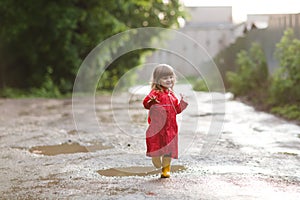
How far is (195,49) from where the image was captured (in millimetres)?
23297

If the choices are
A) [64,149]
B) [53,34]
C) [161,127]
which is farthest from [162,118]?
[53,34]

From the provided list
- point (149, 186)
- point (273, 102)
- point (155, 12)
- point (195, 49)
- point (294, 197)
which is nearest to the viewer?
point (294, 197)

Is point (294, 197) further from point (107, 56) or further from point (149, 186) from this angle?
point (107, 56)

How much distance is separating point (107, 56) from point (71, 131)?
1039 centimetres

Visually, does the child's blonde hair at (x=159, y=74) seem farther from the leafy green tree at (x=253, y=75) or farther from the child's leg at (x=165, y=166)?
the leafy green tree at (x=253, y=75)

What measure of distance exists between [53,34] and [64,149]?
11.2 m

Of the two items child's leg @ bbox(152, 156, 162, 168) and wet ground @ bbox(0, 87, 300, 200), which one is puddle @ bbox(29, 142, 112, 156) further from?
child's leg @ bbox(152, 156, 162, 168)

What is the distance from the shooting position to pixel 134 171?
196 inches

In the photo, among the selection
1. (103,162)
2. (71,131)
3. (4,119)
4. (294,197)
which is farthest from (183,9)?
(294,197)

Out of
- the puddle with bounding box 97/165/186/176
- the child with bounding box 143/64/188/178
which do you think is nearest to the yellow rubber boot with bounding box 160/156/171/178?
the child with bounding box 143/64/188/178

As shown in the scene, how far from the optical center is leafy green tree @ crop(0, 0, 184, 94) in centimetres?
1714

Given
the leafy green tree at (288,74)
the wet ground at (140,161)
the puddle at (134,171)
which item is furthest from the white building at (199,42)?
the puddle at (134,171)

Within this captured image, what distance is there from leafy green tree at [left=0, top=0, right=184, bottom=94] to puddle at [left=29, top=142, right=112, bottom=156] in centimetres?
1053

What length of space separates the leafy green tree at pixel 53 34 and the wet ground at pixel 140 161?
27.3 feet
